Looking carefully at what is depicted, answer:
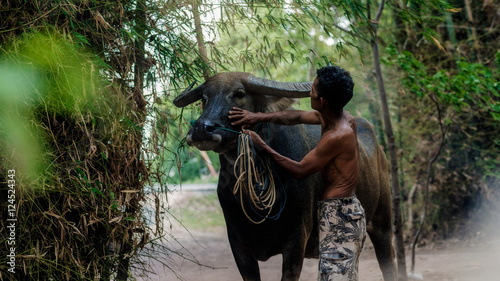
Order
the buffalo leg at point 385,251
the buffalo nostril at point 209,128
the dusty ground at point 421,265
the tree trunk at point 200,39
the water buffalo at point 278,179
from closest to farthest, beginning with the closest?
the buffalo nostril at point 209,128 < the water buffalo at point 278,179 < the tree trunk at point 200,39 < the buffalo leg at point 385,251 < the dusty ground at point 421,265

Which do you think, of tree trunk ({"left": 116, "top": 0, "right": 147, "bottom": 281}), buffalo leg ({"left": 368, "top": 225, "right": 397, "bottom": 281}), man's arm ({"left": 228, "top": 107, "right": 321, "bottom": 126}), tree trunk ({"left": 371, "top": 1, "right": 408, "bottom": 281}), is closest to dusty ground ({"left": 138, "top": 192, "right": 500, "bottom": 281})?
tree trunk ({"left": 371, "top": 1, "right": 408, "bottom": 281})

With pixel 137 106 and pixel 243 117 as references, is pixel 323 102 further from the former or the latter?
pixel 137 106

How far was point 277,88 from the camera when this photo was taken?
3350 mm

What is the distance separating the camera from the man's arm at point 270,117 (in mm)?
3153

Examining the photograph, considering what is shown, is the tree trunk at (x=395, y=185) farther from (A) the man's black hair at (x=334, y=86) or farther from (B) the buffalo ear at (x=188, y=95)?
(A) the man's black hair at (x=334, y=86)

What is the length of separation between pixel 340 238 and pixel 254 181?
0.67 metres

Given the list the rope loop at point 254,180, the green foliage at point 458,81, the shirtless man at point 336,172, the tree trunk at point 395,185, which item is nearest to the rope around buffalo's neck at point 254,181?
the rope loop at point 254,180

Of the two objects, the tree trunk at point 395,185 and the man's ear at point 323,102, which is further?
the tree trunk at point 395,185

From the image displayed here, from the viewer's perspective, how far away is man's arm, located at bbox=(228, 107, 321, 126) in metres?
3.15

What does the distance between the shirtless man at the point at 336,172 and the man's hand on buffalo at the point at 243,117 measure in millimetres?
340

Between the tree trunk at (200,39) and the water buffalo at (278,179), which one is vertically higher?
the tree trunk at (200,39)

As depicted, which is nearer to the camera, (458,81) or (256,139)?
(256,139)

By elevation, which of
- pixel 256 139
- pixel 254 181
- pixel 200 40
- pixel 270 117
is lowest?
pixel 254 181

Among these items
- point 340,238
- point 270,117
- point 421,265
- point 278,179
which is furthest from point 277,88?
point 421,265
